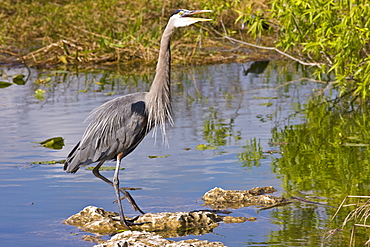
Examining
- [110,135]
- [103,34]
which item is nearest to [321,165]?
[110,135]

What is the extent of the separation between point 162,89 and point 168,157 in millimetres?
1676

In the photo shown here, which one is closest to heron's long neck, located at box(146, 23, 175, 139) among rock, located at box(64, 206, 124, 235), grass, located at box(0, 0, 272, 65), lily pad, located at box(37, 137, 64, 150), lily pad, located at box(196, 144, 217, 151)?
rock, located at box(64, 206, 124, 235)

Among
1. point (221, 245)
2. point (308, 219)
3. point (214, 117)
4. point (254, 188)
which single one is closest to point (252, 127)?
point (214, 117)

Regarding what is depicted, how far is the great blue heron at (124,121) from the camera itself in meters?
6.30

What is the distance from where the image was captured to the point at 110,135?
629 cm

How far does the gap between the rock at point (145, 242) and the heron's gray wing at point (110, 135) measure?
134 cm

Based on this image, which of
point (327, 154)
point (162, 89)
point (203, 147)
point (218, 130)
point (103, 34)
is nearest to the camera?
point (162, 89)

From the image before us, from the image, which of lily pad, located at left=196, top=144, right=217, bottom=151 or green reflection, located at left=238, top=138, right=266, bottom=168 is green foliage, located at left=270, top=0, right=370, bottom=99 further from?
lily pad, located at left=196, top=144, right=217, bottom=151

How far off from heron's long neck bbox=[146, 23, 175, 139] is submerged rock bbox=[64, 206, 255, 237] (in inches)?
41.4

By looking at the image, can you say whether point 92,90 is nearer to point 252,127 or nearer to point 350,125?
point 252,127

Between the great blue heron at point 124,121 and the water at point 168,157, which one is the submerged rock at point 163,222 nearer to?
the water at point 168,157

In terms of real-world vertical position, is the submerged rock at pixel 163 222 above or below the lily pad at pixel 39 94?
below

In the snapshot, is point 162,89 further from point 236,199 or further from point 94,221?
point 94,221

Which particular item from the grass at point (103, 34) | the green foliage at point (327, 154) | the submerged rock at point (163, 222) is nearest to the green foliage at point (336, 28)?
the green foliage at point (327, 154)
